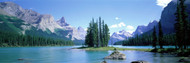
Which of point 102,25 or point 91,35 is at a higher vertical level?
point 102,25

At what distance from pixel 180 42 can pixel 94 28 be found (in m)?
67.1

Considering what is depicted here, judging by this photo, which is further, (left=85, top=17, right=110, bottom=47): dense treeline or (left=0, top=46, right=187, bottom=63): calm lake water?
(left=85, top=17, right=110, bottom=47): dense treeline

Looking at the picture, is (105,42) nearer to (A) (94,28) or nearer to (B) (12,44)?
(A) (94,28)

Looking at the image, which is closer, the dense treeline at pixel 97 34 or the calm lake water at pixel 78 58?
the calm lake water at pixel 78 58

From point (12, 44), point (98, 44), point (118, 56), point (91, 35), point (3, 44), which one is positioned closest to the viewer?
point (118, 56)

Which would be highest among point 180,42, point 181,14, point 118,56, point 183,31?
point 181,14

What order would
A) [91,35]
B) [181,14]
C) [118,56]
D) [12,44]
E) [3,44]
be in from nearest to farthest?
[118,56] < [181,14] < [91,35] < [3,44] < [12,44]

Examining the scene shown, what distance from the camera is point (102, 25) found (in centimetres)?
11856

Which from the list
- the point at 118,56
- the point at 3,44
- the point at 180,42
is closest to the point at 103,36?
the point at 180,42

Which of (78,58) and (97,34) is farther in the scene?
(97,34)

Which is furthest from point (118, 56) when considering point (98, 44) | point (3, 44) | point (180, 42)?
point (3, 44)

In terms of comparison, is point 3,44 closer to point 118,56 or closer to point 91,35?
point 91,35

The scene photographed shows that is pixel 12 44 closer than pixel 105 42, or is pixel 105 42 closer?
pixel 105 42

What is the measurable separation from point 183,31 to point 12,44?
7385 inches
